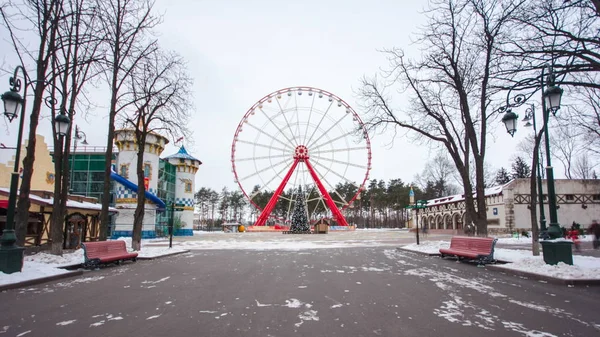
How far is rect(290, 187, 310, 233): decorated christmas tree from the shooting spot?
1628 inches

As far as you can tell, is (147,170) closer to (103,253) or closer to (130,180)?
(130,180)

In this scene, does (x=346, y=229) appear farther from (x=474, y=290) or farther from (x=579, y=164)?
(x=474, y=290)

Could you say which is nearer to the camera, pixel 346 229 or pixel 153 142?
pixel 153 142

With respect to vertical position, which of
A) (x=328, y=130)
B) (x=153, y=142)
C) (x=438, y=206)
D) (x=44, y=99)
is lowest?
(x=438, y=206)

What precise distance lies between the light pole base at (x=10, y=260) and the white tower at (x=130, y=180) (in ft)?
71.2

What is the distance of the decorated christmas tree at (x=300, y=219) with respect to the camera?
1628 inches

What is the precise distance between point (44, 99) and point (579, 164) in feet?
179

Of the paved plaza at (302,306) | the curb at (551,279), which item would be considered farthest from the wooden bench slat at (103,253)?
the curb at (551,279)

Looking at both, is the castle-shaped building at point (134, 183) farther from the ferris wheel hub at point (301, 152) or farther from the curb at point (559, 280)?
the curb at point (559, 280)

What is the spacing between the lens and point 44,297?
6.33 meters

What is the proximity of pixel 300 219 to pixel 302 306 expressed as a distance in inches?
1438

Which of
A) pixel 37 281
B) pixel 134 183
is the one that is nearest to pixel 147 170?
pixel 134 183

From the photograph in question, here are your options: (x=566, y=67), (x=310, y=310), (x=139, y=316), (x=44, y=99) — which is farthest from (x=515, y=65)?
(x=44, y=99)

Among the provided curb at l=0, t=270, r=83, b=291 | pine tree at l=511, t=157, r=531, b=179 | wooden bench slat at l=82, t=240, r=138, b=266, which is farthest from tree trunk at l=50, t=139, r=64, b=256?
pine tree at l=511, t=157, r=531, b=179
